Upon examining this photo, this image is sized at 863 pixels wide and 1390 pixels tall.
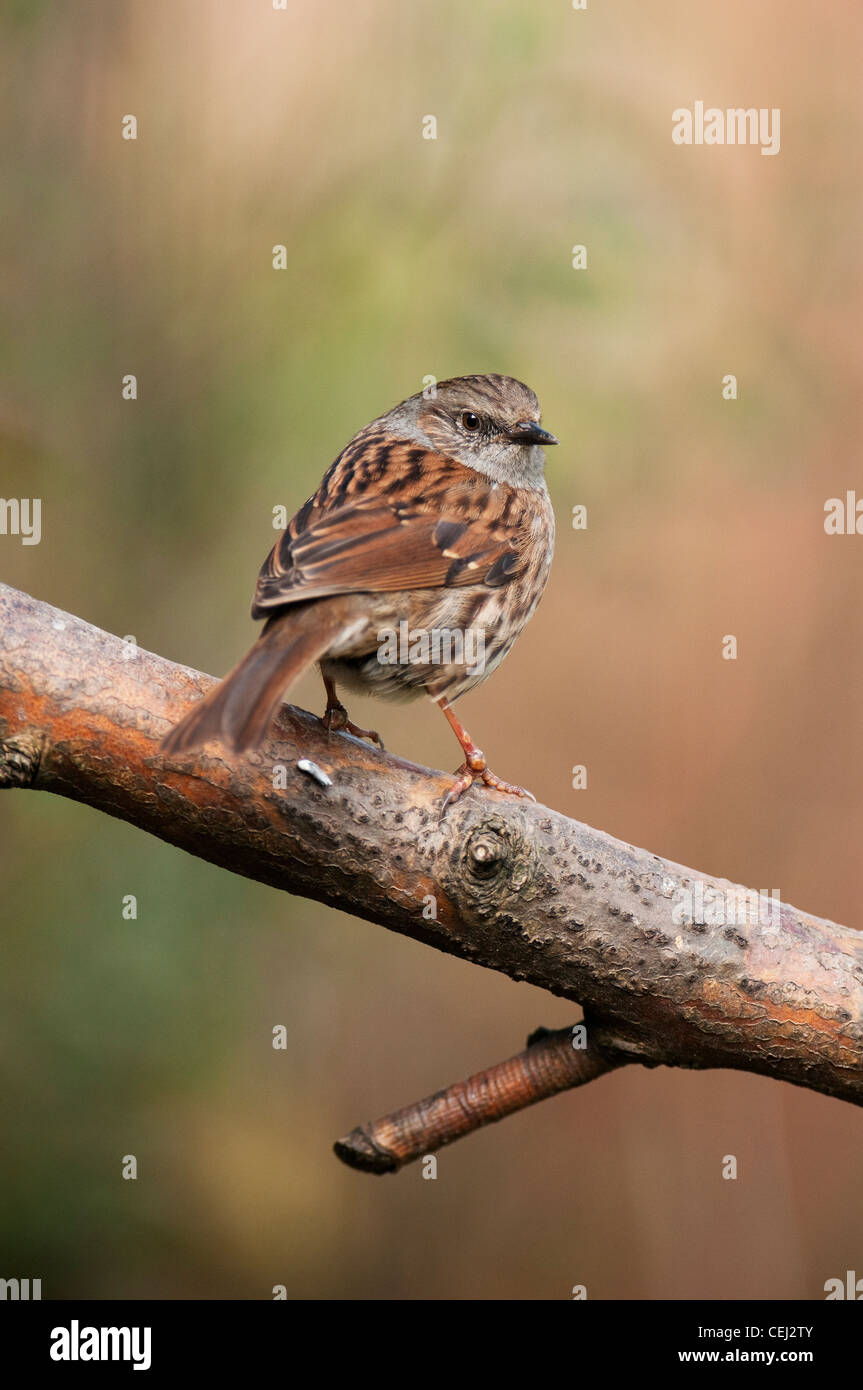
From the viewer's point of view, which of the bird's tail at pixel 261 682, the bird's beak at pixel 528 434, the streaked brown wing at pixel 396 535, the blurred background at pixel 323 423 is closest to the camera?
the bird's tail at pixel 261 682

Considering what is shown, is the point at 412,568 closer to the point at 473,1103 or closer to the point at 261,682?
the point at 261,682

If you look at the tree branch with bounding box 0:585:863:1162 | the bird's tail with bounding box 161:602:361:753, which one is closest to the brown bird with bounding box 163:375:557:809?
the bird's tail with bounding box 161:602:361:753

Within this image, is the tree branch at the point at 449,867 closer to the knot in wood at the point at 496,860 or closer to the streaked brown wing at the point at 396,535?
the knot in wood at the point at 496,860

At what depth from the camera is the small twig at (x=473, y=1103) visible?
2.91 meters

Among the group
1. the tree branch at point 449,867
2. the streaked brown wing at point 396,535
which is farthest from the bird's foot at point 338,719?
the streaked brown wing at point 396,535

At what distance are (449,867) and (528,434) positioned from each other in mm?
1673

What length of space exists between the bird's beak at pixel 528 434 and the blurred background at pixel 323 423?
20.7 inches

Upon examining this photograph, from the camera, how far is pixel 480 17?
4.45 m

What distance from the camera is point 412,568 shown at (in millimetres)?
3283

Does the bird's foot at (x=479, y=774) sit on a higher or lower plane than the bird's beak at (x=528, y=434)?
lower

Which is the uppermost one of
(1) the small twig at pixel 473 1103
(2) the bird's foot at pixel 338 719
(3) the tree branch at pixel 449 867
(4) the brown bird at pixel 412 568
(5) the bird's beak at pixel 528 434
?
(5) the bird's beak at pixel 528 434

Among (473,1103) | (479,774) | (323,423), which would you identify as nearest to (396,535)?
(479,774)

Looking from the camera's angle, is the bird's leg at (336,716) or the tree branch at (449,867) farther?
the bird's leg at (336,716)
